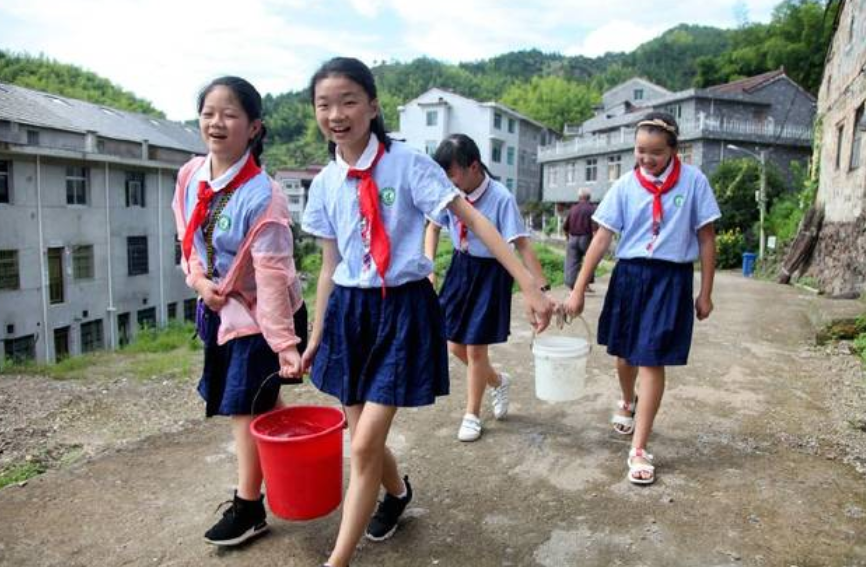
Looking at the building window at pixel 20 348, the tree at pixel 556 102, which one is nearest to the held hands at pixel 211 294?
the building window at pixel 20 348

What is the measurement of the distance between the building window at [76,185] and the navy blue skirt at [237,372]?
18.6 meters

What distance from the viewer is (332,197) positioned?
2416 mm

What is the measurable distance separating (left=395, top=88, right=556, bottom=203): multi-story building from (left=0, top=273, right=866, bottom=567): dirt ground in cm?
3669

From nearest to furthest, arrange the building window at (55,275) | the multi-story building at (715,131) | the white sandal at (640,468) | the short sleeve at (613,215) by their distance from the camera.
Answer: the white sandal at (640,468)
the short sleeve at (613,215)
the building window at (55,275)
the multi-story building at (715,131)

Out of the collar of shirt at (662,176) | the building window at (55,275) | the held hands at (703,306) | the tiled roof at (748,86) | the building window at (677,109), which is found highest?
the tiled roof at (748,86)

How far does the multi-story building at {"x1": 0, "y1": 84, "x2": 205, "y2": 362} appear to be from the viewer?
16641mm

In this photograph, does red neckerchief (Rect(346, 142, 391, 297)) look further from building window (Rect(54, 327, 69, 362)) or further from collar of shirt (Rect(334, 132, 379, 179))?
building window (Rect(54, 327, 69, 362))

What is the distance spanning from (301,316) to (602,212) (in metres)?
1.70

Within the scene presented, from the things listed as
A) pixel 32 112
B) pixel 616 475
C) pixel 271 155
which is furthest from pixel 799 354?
pixel 271 155

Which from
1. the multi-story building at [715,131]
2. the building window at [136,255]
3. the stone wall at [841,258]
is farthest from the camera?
the multi-story building at [715,131]

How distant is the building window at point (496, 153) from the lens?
43156 millimetres

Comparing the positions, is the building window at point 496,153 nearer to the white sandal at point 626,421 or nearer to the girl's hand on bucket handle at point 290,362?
the white sandal at point 626,421

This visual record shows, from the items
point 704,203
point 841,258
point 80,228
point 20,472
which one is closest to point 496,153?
point 80,228

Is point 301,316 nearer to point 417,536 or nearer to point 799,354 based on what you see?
point 417,536
